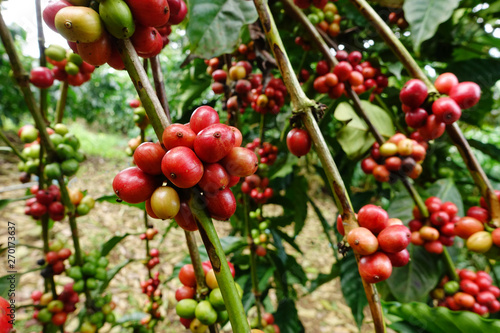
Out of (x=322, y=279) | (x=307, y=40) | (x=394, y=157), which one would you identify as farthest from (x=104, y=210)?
(x=394, y=157)

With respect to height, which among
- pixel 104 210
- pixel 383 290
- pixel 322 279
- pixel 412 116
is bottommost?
pixel 104 210

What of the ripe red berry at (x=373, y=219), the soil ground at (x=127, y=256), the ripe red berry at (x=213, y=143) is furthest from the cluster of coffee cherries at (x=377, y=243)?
the soil ground at (x=127, y=256)

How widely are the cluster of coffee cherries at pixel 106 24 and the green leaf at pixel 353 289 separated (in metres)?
0.97

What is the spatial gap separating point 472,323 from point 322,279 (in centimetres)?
72

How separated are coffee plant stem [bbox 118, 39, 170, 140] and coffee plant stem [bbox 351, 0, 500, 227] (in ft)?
1.83

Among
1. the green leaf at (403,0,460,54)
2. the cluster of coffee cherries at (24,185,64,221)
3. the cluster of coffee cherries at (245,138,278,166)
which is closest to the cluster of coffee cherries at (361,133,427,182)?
the green leaf at (403,0,460,54)

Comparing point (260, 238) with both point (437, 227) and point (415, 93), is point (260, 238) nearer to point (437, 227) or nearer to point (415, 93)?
point (437, 227)

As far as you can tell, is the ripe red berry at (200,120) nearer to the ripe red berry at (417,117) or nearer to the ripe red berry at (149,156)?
the ripe red berry at (149,156)

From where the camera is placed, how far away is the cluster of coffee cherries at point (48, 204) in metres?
0.74

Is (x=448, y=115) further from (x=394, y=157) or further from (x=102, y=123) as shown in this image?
(x=102, y=123)

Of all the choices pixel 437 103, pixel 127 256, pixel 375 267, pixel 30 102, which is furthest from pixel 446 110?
pixel 127 256

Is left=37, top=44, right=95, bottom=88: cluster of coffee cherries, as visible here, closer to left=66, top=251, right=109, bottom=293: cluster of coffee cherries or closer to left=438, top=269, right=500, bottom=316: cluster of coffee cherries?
left=66, top=251, right=109, bottom=293: cluster of coffee cherries

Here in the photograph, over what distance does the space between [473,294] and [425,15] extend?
736 millimetres

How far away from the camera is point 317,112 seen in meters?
0.44
